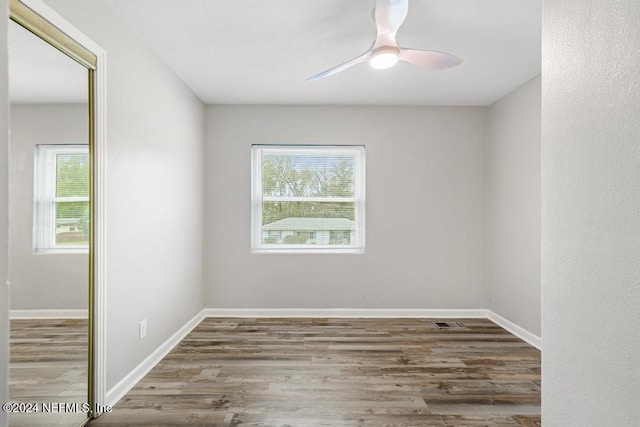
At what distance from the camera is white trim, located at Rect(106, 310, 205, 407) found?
2.35m

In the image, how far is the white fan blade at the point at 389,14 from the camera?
204 cm

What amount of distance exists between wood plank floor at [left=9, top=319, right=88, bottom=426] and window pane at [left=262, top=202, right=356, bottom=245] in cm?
257

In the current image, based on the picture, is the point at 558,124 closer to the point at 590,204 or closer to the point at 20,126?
the point at 590,204

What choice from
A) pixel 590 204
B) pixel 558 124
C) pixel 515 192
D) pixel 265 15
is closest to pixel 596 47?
pixel 558 124

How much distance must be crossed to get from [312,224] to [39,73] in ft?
10.1

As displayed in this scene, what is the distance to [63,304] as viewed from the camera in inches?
75.0

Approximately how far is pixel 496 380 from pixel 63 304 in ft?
9.12

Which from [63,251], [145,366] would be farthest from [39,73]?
[145,366]

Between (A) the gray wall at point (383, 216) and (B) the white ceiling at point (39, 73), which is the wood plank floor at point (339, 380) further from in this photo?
(B) the white ceiling at point (39, 73)

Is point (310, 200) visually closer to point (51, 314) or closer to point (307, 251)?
point (307, 251)

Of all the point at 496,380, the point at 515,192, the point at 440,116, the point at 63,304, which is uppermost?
the point at 440,116

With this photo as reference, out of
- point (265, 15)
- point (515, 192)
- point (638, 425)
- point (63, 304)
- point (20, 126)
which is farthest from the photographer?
point (515, 192)

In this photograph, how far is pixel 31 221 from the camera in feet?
5.43

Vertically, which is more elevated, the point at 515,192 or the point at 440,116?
the point at 440,116
